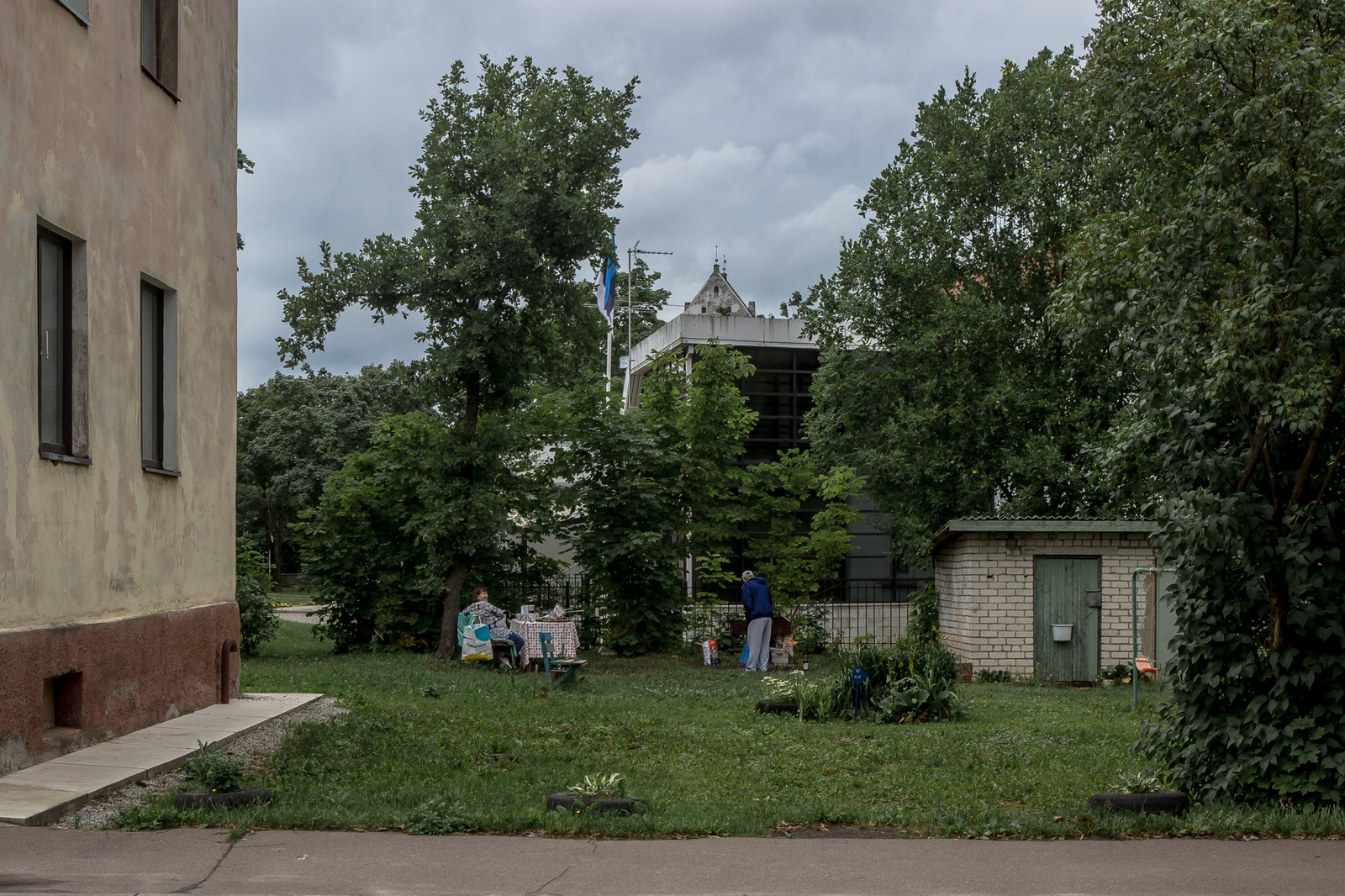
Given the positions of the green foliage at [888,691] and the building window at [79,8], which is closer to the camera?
the building window at [79,8]

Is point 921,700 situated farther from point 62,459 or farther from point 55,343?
point 55,343

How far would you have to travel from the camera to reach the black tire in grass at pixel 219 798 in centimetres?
722

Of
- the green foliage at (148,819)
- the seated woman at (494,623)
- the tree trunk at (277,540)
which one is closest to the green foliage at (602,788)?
the green foliage at (148,819)

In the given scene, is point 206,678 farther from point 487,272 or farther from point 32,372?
point 487,272

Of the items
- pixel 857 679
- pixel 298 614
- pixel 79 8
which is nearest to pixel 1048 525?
pixel 857 679

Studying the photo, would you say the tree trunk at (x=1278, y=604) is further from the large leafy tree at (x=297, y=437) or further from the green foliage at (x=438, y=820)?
the large leafy tree at (x=297, y=437)

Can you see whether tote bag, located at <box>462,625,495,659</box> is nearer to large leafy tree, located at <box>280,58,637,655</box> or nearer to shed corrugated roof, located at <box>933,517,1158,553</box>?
large leafy tree, located at <box>280,58,637,655</box>

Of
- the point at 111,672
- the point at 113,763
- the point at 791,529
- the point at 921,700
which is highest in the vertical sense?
the point at 791,529

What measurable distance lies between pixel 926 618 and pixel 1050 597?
3203 mm

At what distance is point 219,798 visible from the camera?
7.28m

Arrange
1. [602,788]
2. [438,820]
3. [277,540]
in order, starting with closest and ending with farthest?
[438,820] < [602,788] < [277,540]

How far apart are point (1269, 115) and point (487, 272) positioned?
1457cm

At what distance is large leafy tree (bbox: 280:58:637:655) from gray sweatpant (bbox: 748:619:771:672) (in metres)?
4.71

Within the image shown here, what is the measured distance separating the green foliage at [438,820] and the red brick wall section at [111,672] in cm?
288
